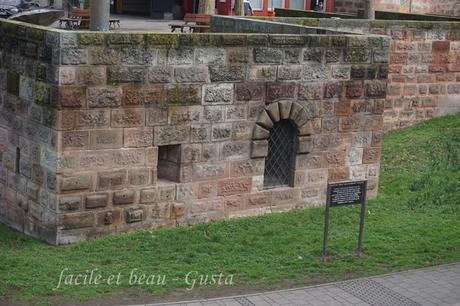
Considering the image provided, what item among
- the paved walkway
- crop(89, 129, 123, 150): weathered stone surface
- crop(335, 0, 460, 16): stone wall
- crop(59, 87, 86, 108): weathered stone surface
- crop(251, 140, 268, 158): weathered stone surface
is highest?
crop(335, 0, 460, 16): stone wall

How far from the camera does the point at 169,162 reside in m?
12.7

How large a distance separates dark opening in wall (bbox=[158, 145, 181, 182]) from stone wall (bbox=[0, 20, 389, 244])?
2cm

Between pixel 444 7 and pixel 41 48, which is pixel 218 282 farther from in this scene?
pixel 444 7

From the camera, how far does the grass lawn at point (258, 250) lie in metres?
10.3

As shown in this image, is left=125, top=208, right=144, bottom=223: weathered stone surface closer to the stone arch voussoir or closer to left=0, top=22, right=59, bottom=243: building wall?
left=0, top=22, right=59, bottom=243: building wall

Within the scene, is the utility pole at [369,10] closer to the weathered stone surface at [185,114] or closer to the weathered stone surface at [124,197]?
the weathered stone surface at [185,114]

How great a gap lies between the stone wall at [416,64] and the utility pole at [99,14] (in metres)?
6.38

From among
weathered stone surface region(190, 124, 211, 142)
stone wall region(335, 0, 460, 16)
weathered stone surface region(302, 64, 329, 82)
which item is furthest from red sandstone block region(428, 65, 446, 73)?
stone wall region(335, 0, 460, 16)

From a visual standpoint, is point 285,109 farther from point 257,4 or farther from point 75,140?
point 257,4

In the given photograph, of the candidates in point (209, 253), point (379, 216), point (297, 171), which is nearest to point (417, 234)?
point (379, 216)

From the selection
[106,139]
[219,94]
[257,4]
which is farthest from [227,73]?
[257,4]

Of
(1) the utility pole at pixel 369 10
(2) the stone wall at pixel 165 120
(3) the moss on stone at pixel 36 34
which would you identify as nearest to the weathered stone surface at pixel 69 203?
(2) the stone wall at pixel 165 120

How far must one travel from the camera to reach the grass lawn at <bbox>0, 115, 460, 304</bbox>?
10266 mm

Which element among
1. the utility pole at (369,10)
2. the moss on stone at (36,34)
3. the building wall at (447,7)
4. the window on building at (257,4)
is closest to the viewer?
the moss on stone at (36,34)
